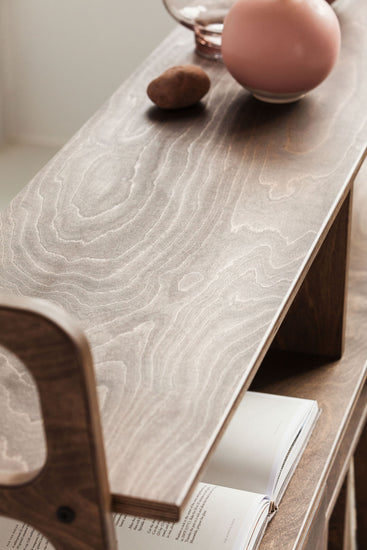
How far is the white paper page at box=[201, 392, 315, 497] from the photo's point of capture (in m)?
0.79

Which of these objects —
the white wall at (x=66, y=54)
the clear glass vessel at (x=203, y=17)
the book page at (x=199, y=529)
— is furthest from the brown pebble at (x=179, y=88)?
the white wall at (x=66, y=54)

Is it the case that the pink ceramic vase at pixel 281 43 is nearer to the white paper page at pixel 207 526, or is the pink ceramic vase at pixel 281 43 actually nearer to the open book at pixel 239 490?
the open book at pixel 239 490

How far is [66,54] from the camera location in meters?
2.30

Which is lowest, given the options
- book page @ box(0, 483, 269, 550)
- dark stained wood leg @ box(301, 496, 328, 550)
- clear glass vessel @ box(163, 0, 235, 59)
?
dark stained wood leg @ box(301, 496, 328, 550)

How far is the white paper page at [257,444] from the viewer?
0.79 m

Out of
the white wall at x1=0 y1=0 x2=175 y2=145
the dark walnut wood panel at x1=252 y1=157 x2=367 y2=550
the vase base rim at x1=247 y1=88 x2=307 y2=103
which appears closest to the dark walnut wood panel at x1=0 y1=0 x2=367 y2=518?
Answer: the vase base rim at x1=247 y1=88 x2=307 y2=103

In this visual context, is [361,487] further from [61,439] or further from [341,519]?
[61,439]

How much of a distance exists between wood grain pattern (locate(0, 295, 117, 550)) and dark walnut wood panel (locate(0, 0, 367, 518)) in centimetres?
2

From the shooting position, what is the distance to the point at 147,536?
27.9 inches

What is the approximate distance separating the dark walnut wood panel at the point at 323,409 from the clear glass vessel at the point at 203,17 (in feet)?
1.19

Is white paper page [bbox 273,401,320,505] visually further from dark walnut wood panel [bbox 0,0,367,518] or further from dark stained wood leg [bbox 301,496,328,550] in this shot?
dark walnut wood panel [bbox 0,0,367,518]

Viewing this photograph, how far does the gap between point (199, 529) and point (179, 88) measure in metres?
0.49

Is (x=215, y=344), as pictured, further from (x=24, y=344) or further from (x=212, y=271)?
(x=24, y=344)

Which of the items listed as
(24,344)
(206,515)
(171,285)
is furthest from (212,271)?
(24,344)
